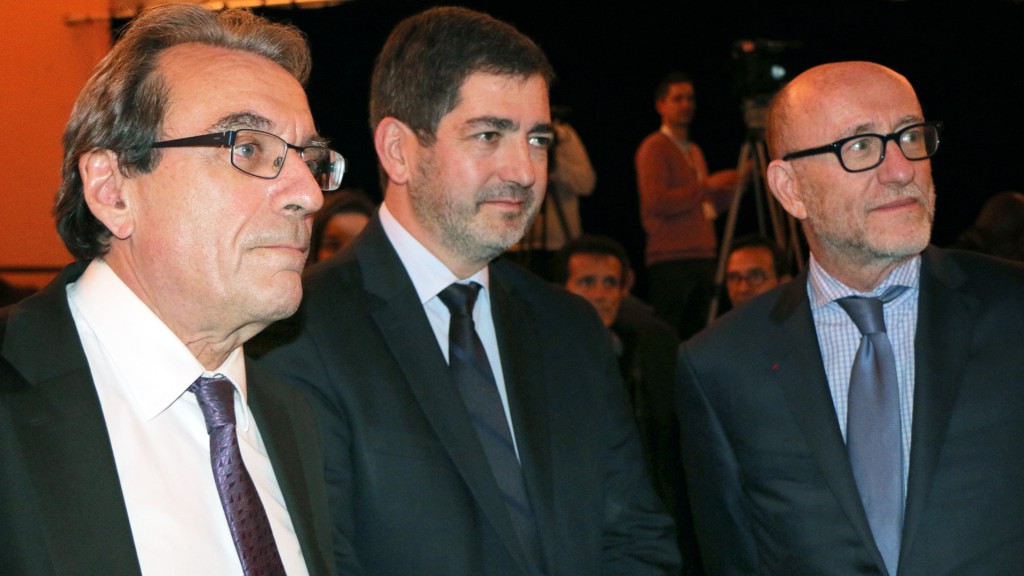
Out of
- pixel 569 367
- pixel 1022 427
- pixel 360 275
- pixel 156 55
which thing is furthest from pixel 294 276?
pixel 1022 427

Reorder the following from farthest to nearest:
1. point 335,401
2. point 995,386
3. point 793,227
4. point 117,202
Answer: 1. point 793,227
2. point 995,386
3. point 335,401
4. point 117,202

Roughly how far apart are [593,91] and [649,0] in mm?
881

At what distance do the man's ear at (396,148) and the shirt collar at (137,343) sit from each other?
3.32 ft

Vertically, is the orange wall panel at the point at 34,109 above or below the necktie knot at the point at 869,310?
above

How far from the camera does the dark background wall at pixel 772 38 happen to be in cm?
911

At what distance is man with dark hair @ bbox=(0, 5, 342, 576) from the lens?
1.61m

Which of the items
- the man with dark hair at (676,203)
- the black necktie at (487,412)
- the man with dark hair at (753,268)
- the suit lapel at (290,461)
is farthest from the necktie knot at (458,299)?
the man with dark hair at (676,203)

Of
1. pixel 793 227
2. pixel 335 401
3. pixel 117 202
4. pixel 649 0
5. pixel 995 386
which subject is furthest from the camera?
pixel 649 0

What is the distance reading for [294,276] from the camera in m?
1.85

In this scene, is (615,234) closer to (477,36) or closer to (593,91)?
(593,91)

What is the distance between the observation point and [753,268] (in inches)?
223

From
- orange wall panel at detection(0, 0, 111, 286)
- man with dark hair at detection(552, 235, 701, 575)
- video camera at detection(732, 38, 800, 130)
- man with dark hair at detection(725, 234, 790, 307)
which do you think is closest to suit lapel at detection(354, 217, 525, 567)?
man with dark hair at detection(552, 235, 701, 575)

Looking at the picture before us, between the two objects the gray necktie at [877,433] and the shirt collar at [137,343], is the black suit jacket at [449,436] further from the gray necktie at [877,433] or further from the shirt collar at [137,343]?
the shirt collar at [137,343]

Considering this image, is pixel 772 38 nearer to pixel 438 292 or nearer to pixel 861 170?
pixel 861 170
